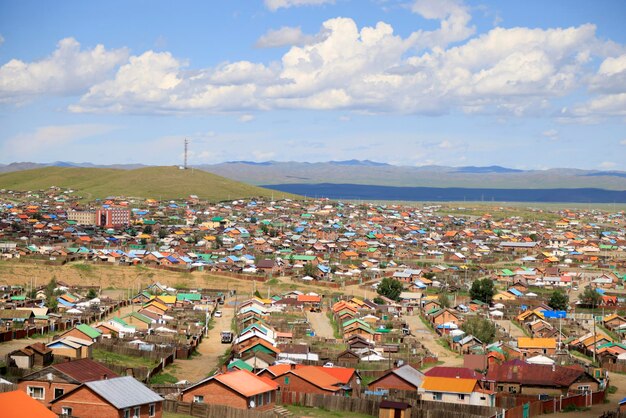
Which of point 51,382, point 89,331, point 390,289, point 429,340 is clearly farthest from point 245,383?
point 390,289

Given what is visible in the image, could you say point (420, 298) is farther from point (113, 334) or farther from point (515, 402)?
point (515, 402)

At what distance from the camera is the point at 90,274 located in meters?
60.2

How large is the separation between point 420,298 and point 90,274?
1907 centimetres

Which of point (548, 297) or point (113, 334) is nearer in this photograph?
point (113, 334)

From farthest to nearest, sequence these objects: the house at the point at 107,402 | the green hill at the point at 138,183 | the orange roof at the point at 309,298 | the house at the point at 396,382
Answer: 1. the green hill at the point at 138,183
2. the orange roof at the point at 309,298
3. the house at the point at 396,382
4. the house at the point at 107,402

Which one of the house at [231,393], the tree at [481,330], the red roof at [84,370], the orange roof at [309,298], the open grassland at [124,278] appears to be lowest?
the open grassland at [124,278]

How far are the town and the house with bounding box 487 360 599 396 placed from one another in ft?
0.18

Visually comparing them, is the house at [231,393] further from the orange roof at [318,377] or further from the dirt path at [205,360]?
the dirt path at [205,360]

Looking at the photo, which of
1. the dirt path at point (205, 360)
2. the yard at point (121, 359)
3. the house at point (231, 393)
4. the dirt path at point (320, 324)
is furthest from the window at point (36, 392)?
the dirt path at point (320, 324)

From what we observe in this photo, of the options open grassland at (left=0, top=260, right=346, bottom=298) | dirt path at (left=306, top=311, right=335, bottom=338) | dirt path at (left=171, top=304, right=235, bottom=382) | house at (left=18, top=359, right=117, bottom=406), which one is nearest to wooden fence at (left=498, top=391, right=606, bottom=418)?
dirt path at (left=171, top=304, right=235, bottom=382)

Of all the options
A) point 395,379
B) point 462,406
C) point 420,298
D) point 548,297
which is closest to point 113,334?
point 395,379

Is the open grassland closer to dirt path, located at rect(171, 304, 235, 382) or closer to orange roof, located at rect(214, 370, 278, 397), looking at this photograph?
dirt path, located at rect(171, 304, 235, 382)

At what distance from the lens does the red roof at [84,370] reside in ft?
78.6

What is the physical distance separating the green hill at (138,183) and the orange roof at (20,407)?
107187 mm
